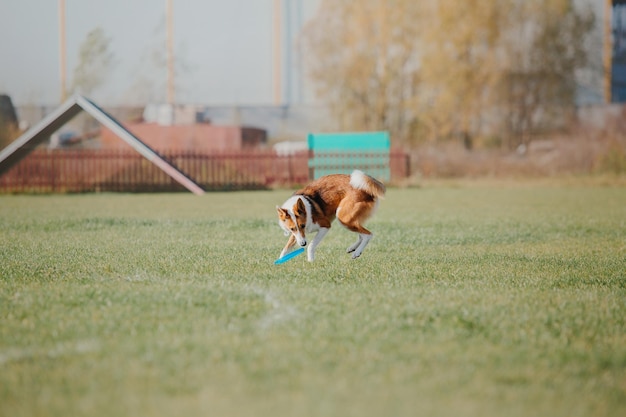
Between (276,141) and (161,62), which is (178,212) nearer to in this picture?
(276,141)

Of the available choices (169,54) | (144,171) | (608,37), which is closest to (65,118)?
(144,171)

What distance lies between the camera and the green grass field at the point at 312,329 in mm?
3334

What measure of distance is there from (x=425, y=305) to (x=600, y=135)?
32985 millimetres

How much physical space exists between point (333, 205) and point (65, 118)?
733 inches

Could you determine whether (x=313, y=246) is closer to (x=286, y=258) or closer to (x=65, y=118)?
(x=286, y=258)

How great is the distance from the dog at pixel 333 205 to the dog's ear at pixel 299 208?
11mm

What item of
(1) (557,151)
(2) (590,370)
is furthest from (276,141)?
(2) (590,370)

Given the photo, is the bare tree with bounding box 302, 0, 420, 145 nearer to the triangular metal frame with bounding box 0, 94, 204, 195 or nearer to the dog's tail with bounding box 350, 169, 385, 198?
the triangular metal frame with bounding box 0, 94, 204, 195

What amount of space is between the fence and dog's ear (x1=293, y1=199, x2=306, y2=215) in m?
19.7

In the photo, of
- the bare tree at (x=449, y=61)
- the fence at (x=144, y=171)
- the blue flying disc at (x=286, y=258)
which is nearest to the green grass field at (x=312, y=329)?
the blue flying disc at (x=286, y=258)

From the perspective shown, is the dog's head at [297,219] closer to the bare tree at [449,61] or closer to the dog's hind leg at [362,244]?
the dog's hind leg at [362,244]

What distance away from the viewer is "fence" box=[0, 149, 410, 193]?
1023 inches

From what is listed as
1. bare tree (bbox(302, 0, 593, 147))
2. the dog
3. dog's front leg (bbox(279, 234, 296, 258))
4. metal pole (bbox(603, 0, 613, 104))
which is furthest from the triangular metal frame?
metal pole (bbox(603, 0, 613, 104))

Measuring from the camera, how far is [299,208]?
734 centimetres
